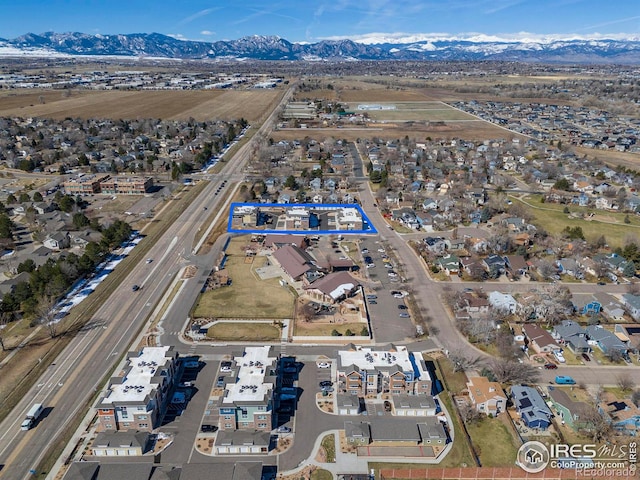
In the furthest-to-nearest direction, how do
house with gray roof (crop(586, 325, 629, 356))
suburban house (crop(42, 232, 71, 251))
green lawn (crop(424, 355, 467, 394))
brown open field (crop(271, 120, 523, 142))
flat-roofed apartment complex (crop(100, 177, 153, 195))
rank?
brown open field (crop(271, 120, 523, 142)) → flat-roofed apartment complex (crop(100, 177, 153, 195)) → suburban house (crop(42, 232, 71, 251)) → house with gray roof (crop(586, 325, 629, 356)) → green lawn (crop(424, 355, 467, 394))

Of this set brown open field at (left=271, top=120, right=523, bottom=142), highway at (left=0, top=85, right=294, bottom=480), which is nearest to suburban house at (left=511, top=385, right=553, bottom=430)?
highway at (left=0, top=85, right=294, bottom=480)

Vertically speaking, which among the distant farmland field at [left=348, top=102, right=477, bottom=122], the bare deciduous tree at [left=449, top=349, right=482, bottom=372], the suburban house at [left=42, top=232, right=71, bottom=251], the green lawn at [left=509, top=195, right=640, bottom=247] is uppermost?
the distant farmland field at [left=348, top=102, right=477, bottom=122]

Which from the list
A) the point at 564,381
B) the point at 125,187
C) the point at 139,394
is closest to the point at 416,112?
the point at 125,187

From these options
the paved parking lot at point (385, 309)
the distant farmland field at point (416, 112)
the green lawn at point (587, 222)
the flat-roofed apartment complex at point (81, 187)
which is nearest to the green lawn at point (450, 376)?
the paved parking lot at point (385, 309)

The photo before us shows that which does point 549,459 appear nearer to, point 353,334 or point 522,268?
point 353,334

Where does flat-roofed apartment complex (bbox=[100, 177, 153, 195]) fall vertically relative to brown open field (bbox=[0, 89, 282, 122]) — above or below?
below

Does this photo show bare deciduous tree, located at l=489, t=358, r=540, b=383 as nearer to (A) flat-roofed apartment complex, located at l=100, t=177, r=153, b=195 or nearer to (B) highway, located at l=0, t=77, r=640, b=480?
(B) highway, located at l=0, t=77, r=640, b=480

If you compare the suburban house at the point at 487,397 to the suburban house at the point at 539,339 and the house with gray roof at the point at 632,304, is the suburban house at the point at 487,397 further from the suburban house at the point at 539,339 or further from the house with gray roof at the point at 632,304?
the house with gray roof at the point at 632,304

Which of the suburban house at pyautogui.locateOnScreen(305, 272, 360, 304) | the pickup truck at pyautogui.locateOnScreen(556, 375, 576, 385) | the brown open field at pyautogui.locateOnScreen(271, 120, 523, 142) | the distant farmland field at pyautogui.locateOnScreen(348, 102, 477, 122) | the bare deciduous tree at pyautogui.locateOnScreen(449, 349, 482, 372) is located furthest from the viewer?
the distant farmland field at pyautogui.locateOnScreen(348, 102, 477, 122)

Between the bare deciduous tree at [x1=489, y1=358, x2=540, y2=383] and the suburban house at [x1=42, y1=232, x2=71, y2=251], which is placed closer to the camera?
the bare deciduous tree at [x1=489, y1=358, x2=540, y2=383]

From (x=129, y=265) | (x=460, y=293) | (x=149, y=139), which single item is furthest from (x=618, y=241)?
(x=149, y=139)
